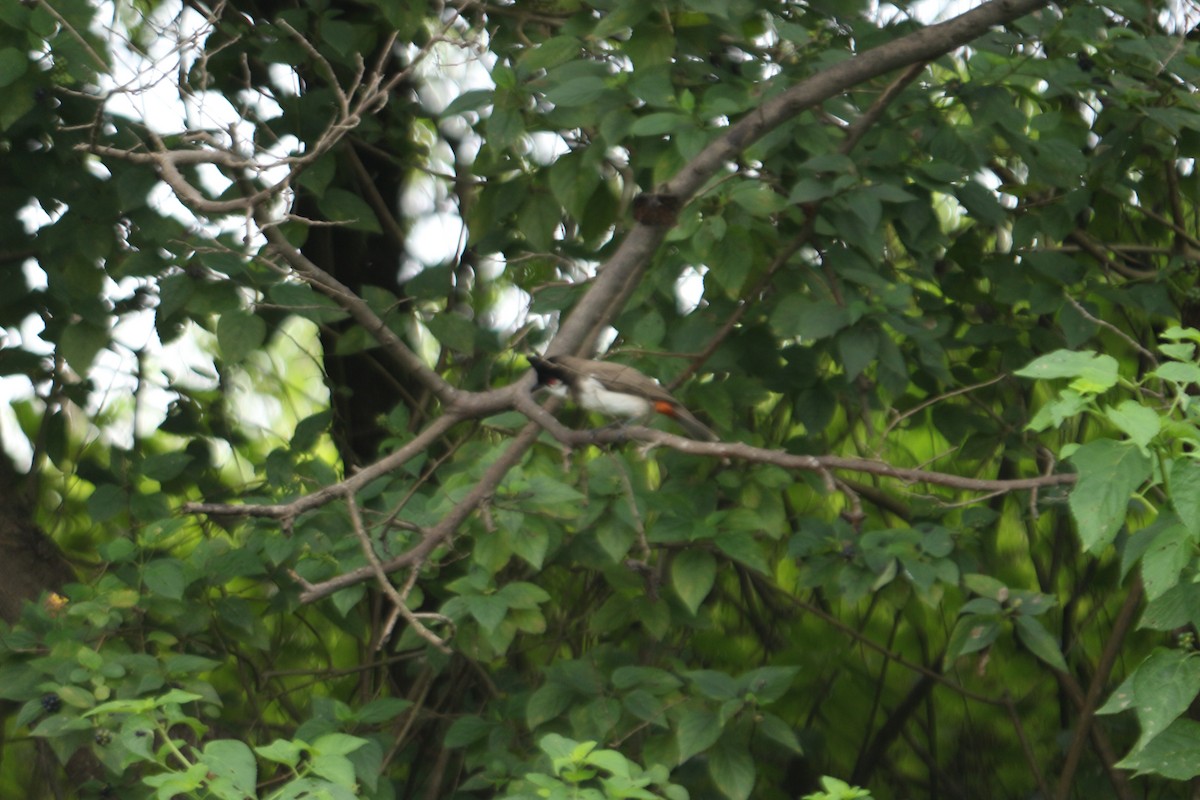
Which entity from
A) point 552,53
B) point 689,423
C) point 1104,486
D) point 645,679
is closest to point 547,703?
point 645,679

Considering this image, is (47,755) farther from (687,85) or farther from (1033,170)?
(1033,170)

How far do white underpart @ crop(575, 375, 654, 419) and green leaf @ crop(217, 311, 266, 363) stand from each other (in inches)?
33.3

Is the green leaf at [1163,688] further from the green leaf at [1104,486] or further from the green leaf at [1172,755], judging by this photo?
the green leaf at [1104,486]

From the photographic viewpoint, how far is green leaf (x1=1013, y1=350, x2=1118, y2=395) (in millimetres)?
2094

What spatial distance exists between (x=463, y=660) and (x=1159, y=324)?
2.63 meters

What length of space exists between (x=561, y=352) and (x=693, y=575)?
0.82 m

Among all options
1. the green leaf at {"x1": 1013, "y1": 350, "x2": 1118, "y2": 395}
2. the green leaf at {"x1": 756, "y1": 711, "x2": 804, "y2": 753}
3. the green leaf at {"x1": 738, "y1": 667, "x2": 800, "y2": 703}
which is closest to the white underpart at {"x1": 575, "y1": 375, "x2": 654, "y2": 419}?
the green leaf at {"x1": 738, "y1": 667, "x2": 800, "y2": 703}

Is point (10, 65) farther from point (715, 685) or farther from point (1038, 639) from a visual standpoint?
point (1038, 639)

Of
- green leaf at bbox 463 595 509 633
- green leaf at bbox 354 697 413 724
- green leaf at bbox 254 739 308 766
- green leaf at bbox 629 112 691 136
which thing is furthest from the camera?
green leaf at bbox 354 697 413 724

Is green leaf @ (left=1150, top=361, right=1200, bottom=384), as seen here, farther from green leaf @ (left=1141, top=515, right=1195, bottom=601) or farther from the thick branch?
the thick branch

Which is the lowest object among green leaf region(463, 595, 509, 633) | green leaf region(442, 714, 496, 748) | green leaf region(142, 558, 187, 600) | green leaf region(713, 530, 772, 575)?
green leaf region(442, 714, 496, 748)

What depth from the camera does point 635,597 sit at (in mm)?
3824

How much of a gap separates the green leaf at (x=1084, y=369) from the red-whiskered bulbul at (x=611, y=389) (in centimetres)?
112

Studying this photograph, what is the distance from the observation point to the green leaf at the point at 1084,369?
2.09m
